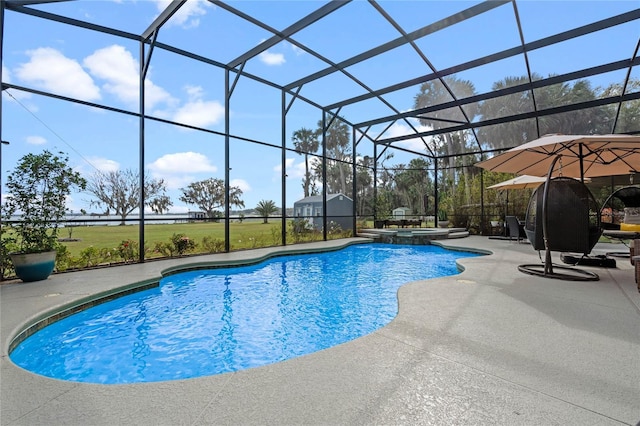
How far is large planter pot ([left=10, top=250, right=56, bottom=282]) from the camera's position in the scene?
15.0 feet

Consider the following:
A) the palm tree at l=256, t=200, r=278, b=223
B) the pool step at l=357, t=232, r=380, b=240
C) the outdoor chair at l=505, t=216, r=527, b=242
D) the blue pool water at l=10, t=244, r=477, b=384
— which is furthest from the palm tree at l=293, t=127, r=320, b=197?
the blue pool water at l=10, t=244, r=477, b=384

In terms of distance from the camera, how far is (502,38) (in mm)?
6871

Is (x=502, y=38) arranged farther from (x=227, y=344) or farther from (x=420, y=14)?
(x=227, y=344)

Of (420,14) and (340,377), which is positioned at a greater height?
(420,14)

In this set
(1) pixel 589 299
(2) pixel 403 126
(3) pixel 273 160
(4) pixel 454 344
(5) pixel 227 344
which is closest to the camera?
(4) pixel 454 344

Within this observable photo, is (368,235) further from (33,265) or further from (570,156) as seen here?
(33,265)

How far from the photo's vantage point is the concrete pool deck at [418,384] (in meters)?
1.53

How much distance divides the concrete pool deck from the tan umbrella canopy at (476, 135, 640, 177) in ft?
8.03

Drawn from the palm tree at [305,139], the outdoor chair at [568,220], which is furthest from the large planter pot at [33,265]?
the palm tree at [305,139]

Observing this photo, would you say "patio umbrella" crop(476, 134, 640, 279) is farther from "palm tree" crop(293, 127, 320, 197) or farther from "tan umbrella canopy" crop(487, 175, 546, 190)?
"palm tree" crop(293, 127, 320, 197)

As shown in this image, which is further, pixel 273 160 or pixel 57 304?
pixel 273 160

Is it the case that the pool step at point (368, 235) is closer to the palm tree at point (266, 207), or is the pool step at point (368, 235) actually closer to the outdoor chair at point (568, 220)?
the outdoor chair at point (568, 220)

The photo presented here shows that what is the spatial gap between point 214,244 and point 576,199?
7.67 meters

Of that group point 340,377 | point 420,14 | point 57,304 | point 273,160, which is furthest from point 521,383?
point 273,160
